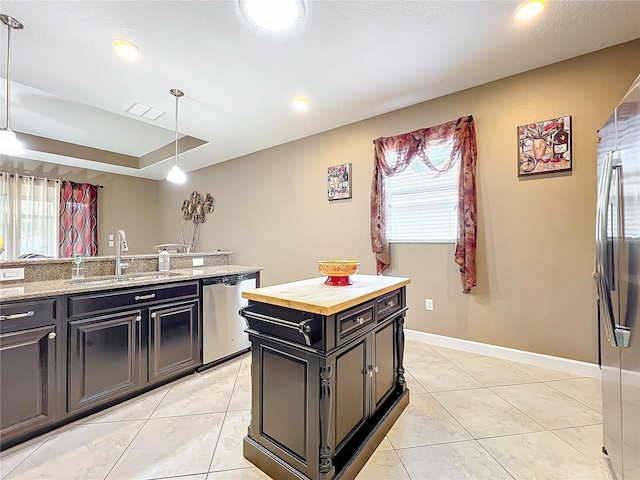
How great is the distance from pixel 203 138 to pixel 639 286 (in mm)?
4590

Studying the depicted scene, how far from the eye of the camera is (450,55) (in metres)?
2.33

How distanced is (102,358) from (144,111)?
2.72m

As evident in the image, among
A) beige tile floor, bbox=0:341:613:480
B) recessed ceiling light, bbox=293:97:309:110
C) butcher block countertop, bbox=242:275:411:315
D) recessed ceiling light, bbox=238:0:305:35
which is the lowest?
beige tile floor, bbox=0:341:613:480

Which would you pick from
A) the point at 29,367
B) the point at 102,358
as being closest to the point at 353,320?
the point at 102,358

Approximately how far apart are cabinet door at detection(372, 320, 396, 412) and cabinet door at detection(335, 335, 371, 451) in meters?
0.10

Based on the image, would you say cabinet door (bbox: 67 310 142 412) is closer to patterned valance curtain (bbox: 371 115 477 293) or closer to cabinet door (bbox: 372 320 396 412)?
cabinet door (bbox: 372 320 396 412)

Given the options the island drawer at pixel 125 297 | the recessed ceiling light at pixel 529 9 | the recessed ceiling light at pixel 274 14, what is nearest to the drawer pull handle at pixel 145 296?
the island drawer at pixel 125 297

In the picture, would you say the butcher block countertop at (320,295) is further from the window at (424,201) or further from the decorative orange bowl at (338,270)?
the window at (424,201)

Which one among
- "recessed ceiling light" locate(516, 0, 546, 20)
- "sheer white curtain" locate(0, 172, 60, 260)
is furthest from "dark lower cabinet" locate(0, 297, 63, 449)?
"sheer white curtain" locate(0, 172, 60, 260)

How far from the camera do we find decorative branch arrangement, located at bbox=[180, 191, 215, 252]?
18.3ft

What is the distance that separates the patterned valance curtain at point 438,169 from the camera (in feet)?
9.20

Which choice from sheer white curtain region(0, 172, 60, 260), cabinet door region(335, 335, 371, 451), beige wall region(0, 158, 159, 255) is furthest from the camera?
beige wall region(0, 158, 159, 255)

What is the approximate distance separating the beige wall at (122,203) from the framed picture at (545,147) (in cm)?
698

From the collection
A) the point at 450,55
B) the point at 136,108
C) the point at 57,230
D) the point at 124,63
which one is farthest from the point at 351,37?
the point at 57,230
